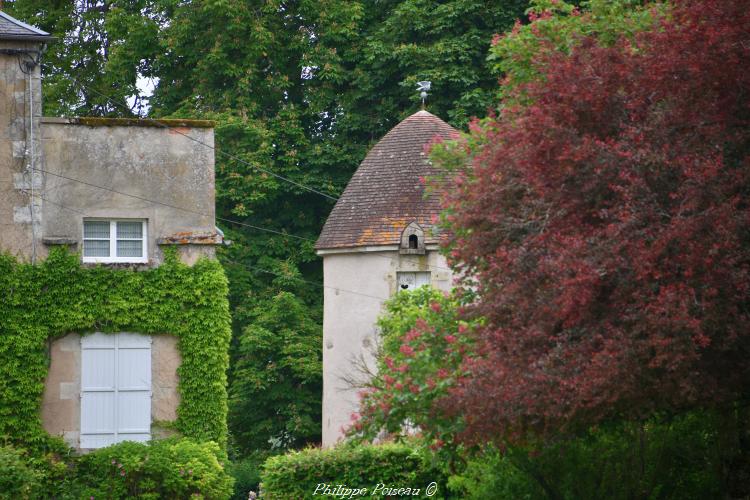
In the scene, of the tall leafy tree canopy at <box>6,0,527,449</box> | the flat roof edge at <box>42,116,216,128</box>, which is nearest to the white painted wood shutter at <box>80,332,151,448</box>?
the flat roof edge at <box>42,116,216,128</box>

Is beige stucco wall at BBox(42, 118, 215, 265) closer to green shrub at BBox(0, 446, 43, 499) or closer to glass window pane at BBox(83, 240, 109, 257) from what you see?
glass window pane at BBox(83, 240, 109, 257)

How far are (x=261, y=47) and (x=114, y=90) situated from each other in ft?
14.4

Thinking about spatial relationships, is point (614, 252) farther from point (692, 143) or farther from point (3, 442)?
point (3, 442)

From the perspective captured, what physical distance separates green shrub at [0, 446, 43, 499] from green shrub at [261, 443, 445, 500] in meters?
3.65

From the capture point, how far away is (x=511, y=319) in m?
10.6

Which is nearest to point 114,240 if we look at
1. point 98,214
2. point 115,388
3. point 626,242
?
point 98,214

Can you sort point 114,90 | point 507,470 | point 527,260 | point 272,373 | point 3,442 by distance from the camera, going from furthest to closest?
1. point 114,90
2. point 272,373
3. point 3,442
4. point 507,470
5. point 527,260

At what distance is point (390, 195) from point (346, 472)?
7.27 meters

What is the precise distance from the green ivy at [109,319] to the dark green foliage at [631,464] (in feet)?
24.1

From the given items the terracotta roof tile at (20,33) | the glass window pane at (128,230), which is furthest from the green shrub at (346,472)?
the terracotta roof tile at (20,33)

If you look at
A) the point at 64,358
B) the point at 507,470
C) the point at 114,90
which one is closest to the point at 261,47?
the point at 114,90

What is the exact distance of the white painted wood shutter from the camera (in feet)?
60.7

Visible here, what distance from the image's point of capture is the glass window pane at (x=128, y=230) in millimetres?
19062

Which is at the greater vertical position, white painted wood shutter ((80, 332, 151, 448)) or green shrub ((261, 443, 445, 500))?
white painted wood shutter ((80, 332, 151, 448))
